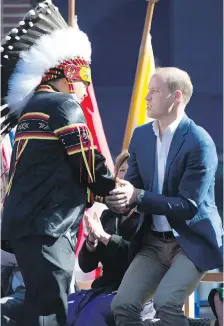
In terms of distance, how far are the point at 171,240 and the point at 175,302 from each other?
0.32 meters

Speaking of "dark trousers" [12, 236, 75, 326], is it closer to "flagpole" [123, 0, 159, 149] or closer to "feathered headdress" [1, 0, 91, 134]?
"feathered headdress" [1, 0, 91, 134]

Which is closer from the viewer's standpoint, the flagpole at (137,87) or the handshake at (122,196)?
the handshake at (122,196)

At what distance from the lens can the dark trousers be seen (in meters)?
3.87

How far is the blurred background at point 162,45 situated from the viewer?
753 centimetres

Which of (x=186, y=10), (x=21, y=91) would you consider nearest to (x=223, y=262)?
(x=21, y=91)

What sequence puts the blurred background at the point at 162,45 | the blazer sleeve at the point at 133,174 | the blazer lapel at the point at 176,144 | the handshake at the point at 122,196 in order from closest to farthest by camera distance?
1. the handshake at the point at 122,196
2. the blazer lapel at the point at 176,144
3. the blazer sleeve at the point at 133,174
4. the blurred background at the point at 162,45

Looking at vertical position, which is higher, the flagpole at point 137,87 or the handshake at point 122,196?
the flagpole at point 137,87

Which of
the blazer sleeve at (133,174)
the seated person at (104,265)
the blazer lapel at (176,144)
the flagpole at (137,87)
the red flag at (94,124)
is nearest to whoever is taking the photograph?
the blazer lapel at (176,144)

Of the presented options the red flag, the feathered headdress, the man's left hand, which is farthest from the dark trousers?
the red flag

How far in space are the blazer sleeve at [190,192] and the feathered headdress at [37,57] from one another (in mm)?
620

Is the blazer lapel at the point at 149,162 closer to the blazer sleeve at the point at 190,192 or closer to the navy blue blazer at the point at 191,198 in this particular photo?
the navy blue blazer at the point at 191,198

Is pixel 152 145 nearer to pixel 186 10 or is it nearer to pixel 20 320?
pixel 20 320

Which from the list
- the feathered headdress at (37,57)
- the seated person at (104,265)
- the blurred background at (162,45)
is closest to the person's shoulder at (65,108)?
the feathered headdress at (37,57)

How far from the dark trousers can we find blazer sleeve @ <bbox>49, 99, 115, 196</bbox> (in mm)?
295
